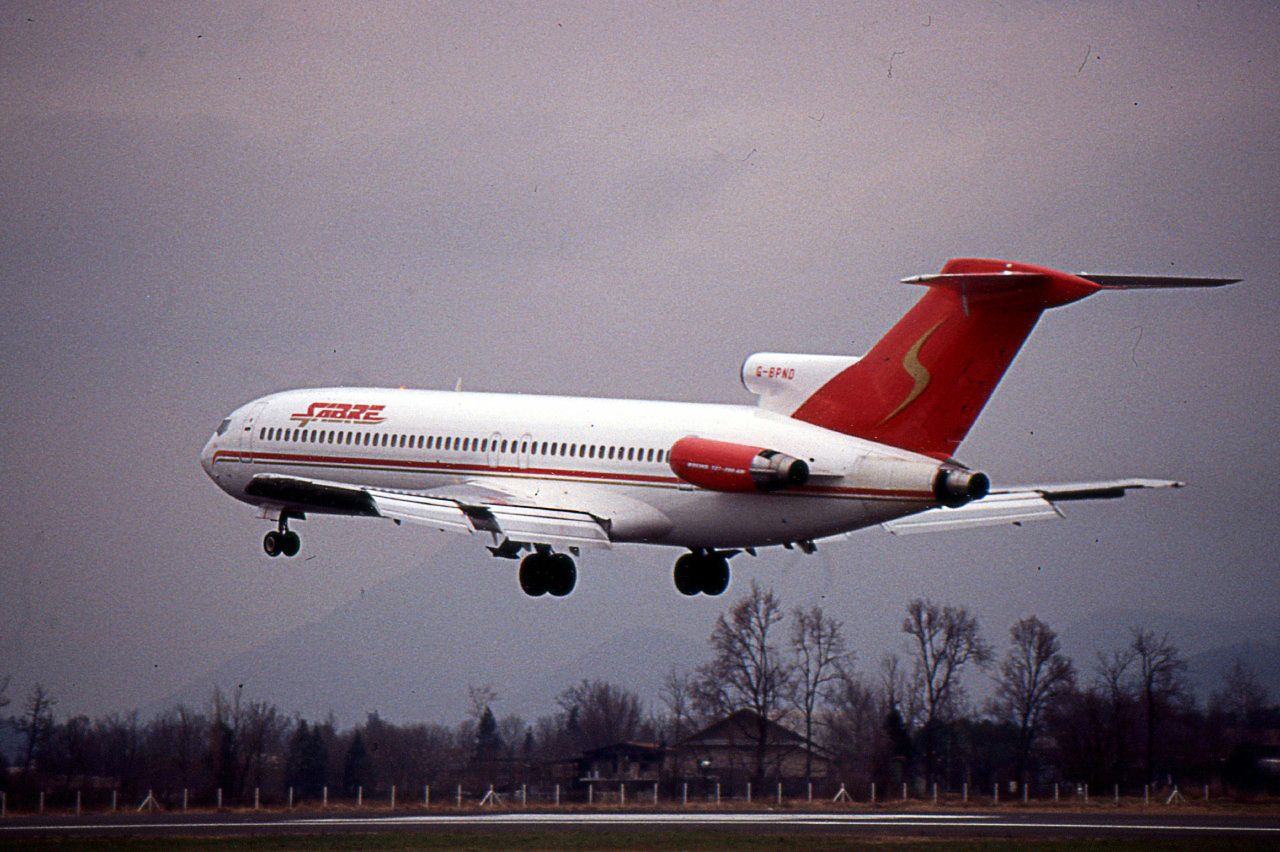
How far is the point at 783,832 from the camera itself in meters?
59.8

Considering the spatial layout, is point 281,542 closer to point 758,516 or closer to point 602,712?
point 758,516

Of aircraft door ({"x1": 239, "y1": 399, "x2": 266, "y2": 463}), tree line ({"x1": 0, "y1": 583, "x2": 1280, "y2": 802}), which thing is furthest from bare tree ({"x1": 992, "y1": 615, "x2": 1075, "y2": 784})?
aircraft door ({"x1": 239, "y1": 399, "x2": 266, "y2": 463})

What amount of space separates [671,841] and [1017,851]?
9702 mm

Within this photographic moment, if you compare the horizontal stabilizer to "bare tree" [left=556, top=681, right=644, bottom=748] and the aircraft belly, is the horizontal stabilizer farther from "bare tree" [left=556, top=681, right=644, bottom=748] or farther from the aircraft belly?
"bare tree" [left=556, top=681, right=644, bottom=748]

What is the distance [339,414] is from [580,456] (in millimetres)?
10799

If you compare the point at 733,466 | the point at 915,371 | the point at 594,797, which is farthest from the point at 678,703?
the point at 915,371

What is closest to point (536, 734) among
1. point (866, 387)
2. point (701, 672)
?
point (701, 672)

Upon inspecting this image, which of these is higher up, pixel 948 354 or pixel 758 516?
pixel 948 354

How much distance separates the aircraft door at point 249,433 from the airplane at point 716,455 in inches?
25.8

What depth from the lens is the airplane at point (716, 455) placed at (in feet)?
166

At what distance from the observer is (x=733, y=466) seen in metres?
53.1

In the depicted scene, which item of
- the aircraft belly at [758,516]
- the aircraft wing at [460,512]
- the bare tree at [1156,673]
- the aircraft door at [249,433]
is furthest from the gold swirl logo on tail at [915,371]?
the bare tree at [1156,673]

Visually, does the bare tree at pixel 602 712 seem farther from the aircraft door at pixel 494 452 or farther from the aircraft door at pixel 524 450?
the aircraft door at pixel 524 450

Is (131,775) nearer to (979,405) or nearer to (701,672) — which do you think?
(701,672)
